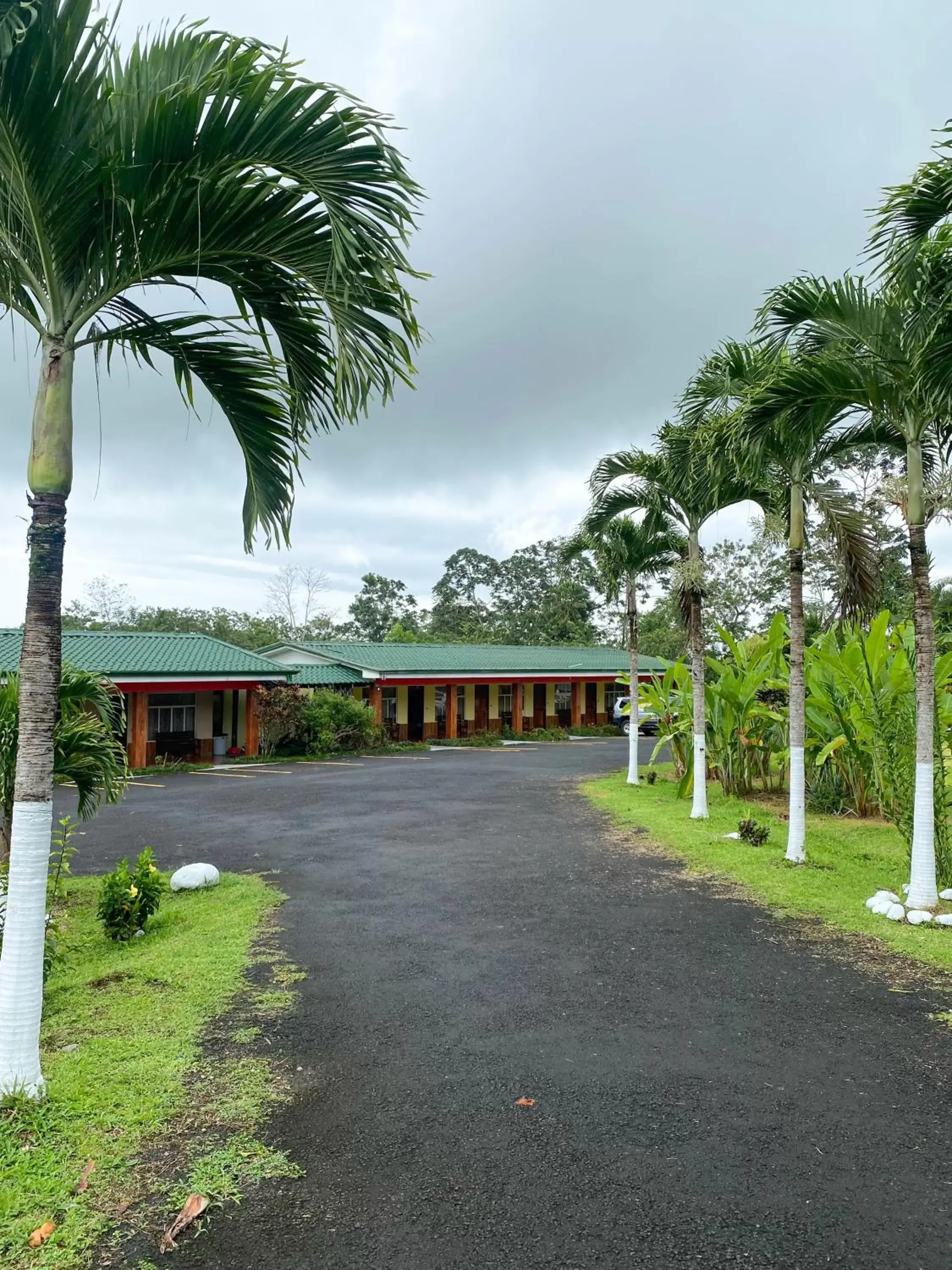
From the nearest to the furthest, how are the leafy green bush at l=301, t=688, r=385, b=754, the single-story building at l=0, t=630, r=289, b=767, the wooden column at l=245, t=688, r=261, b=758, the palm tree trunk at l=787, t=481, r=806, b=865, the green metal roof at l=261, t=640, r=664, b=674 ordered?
1. the palm tree trunk at l=787, t=481, r=806, b=865
2. the single-story building at l=0, t=630, r=289, b=767
3. the wooden column at l=245, t=688, r=261, b=758
4. the leafy green bush at l=301, t=688, r=385, b=754
5. the green metal roof at l=261, t=640, r=664, b=674

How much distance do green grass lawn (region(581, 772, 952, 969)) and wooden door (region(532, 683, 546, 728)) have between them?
20.0 metres

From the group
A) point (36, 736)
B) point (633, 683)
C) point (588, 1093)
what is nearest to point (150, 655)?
point (633, 683)

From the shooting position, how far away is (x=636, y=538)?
603 inches

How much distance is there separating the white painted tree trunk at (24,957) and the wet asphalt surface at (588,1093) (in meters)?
1.20

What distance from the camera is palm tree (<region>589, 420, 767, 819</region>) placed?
36.9 feet

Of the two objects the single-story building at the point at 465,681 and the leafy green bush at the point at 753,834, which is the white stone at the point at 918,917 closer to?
the leafy green bush at the point at 753,834

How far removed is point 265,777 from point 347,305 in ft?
52.8

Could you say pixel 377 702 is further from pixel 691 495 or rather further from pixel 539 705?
pixel 691 495

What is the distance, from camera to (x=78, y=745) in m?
5.92

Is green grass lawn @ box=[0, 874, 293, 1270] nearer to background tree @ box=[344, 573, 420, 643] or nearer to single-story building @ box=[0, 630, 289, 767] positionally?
single-story building @ box=[0, 630, 289, 767]

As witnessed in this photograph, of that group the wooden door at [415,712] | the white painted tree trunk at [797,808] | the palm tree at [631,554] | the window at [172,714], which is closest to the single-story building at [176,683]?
the window at [172,714]

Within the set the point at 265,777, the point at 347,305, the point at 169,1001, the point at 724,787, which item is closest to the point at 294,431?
the point at 347,305

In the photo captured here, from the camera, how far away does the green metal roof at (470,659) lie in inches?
1125

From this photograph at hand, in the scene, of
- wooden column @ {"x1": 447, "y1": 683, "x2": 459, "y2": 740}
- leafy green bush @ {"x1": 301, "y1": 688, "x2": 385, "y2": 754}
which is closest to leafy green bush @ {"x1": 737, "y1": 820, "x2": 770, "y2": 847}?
leafy green bush @ {"x1": 301, "y1": 688, "x2": 385, "y2": 754}
